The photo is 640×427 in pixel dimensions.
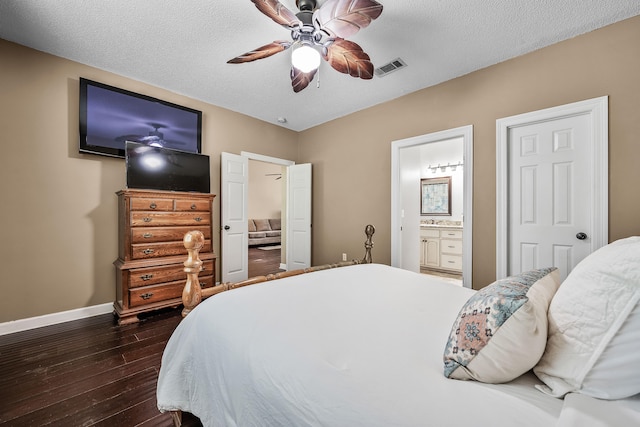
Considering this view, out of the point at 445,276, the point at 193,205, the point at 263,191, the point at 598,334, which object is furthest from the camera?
the point at 263,191

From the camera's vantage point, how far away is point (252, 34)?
2.30 meters

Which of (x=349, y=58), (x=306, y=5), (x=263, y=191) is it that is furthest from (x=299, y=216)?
(x=263, y=191)

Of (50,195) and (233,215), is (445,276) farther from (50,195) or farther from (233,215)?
(50,195)

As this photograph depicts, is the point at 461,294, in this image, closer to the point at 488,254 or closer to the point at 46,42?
the point at 488,254

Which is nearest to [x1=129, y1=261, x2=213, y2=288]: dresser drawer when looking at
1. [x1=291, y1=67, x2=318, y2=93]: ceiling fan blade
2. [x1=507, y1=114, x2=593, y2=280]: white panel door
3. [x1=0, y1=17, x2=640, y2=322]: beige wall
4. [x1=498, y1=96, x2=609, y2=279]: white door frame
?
[x1=0, y1=17, x2=640, y2=322]: beige wall

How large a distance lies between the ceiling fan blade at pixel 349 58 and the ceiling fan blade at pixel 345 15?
116mm

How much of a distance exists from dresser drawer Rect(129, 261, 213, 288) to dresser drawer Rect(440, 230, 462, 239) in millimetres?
4363

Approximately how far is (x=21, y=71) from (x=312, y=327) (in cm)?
369

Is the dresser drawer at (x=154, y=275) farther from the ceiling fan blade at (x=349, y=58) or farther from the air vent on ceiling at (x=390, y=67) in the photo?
the air vent on ceiling at (x=390, y=67)

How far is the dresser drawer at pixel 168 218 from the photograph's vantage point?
278cm

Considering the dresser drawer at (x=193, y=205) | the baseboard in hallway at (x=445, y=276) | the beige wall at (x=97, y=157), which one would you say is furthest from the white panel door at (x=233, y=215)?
the baseboard in hallway at (x=445, y=276)

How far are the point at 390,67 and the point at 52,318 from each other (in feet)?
14.4

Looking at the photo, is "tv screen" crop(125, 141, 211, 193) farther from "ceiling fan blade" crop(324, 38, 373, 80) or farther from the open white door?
"ceiling fan blade" crop(324, 38, 373, 80)

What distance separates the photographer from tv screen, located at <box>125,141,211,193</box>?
9.40 ft
